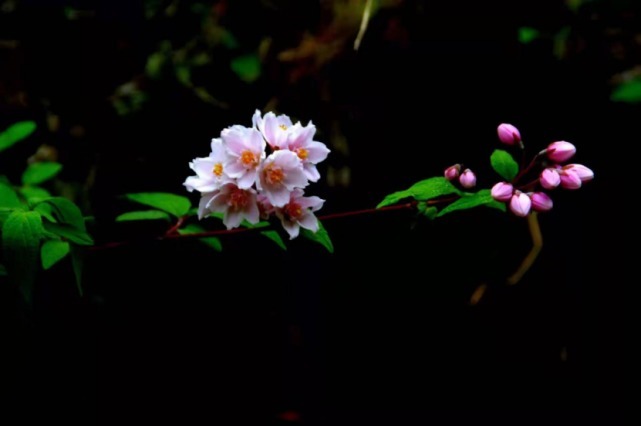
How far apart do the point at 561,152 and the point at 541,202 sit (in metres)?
0.09

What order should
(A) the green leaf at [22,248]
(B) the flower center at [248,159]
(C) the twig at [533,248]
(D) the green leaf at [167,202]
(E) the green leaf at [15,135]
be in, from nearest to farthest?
1. (A) the green leaf at [22,248]
2. (B) the flower center at [248,159]
3. (D) the green leaf at [167,202]
4. (E) the green leaf at [15,135]
5. (C) the twig at [533,248]

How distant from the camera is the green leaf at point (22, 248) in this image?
80 cm

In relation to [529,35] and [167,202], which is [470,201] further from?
[529,35]

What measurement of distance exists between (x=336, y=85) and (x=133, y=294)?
839mm

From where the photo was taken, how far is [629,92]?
1.53 m

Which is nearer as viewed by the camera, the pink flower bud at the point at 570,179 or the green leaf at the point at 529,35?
the pink flower bud at the point at 570,179

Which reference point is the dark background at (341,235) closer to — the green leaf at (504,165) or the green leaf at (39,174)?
the green leaf at (39,174)

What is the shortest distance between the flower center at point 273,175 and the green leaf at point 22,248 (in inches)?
12.9

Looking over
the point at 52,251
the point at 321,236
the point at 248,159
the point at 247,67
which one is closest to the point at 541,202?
the point at 321,236

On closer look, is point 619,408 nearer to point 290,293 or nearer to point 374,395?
point 374,395

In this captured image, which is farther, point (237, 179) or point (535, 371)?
point (535, 371)

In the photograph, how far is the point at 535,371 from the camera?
5.54 feet

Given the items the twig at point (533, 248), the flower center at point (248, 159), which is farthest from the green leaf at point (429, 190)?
the twig at point (533, 248)

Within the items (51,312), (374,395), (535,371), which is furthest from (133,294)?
(535,371)
